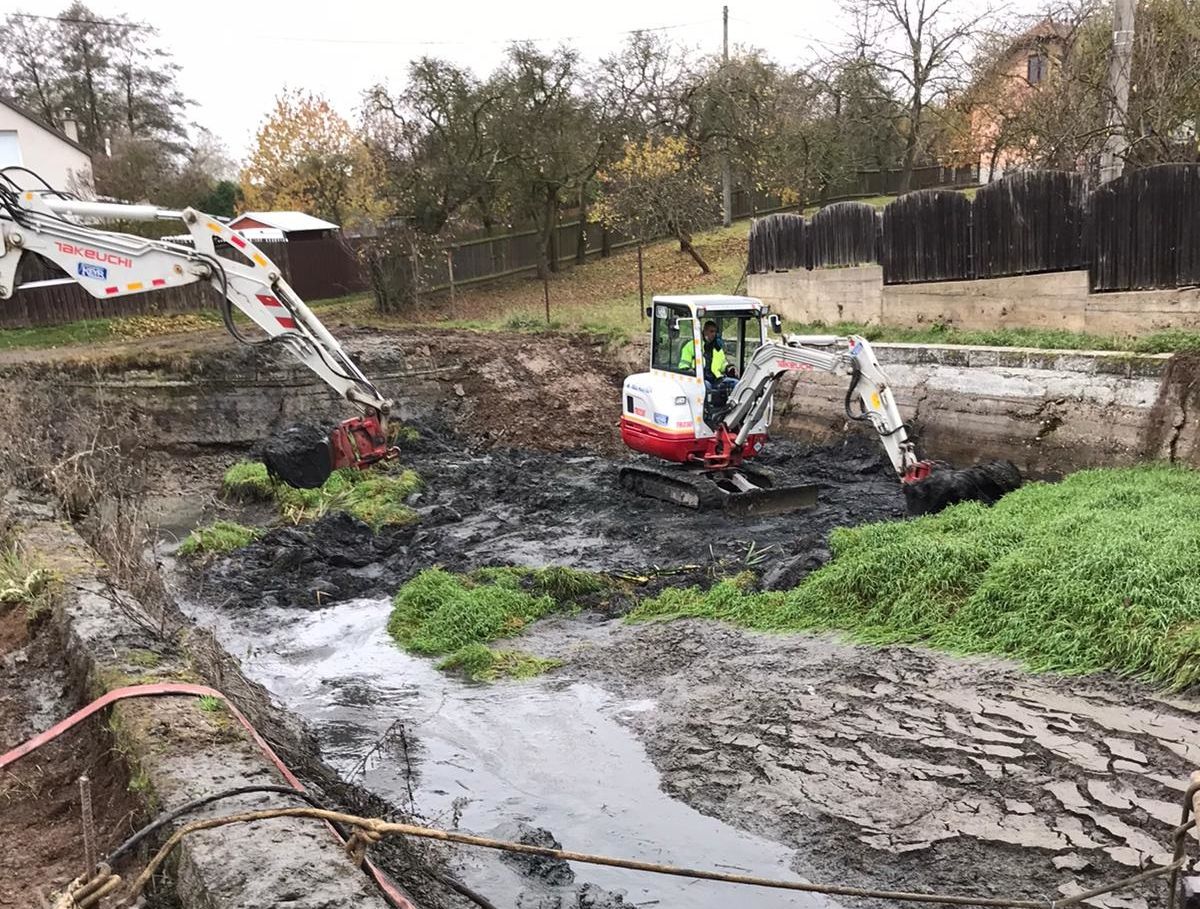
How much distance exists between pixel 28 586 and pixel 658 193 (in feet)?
70.9

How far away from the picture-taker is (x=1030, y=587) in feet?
23.2

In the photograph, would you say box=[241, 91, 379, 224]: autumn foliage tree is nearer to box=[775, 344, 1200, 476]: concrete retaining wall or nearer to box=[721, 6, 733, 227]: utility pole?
box=[721, 6, 733, 227]: utility pole

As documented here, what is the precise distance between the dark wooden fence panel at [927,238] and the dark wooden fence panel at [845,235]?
0.34 m

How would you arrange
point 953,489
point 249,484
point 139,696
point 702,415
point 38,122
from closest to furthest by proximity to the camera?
point 139,696 < point 953,489 < point 702,415 < point 249,484 < point 38,122

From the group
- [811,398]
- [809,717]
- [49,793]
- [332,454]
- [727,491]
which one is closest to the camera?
[49,793]

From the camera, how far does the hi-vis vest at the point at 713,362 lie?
39.2ft

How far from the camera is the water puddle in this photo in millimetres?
5113

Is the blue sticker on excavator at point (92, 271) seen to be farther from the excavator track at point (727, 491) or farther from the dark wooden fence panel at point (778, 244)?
the dark wooden fence panel at point (778, 244)

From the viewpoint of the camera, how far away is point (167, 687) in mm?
4453

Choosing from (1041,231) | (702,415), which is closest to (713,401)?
(702,415)

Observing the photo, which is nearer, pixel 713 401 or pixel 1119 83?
pixel 713 401

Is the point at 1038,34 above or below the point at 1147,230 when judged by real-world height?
above

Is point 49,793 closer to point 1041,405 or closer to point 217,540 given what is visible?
point 217,540

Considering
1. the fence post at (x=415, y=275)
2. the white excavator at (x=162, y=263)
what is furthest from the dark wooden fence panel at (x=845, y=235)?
the fence post at (x=415, y=275)
